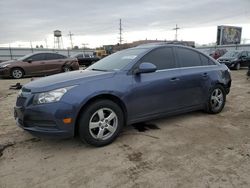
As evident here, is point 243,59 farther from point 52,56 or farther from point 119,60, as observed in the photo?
point 119,60

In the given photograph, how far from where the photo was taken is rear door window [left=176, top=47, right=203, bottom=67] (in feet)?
14.5

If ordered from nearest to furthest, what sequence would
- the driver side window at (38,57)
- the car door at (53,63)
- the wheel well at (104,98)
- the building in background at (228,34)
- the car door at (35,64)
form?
1. the wheel well at (104,98)
2. the car door at (35,64)
3. the driver side window at (38,57)
4. the car door at (53,63)
5. the building in background at (228,34)

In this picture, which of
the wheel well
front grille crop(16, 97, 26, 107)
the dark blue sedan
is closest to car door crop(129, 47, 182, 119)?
the dark blue sedan

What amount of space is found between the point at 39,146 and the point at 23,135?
2.04 ft

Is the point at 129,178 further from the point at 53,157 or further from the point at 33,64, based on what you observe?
the point at 33,64

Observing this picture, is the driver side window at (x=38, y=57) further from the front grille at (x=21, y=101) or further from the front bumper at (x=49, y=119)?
the front bumper at (x=49, y=119)

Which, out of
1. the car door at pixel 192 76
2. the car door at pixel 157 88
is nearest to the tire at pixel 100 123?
the car door at pixel 157 88

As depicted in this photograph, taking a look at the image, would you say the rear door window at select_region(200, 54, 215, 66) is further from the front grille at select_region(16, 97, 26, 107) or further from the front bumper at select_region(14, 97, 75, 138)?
the front grille at select_region(16, 97, 26, 107)

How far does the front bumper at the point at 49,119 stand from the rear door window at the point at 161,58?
1591 mm

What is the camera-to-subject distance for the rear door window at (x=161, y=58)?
4.00 m

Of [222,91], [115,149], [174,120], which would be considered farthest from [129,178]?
[222,91]

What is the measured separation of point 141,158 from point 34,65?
34.4ft

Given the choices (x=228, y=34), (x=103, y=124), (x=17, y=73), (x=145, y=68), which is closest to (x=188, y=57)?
(x=145, y=68)

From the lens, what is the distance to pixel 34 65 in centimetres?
1195
